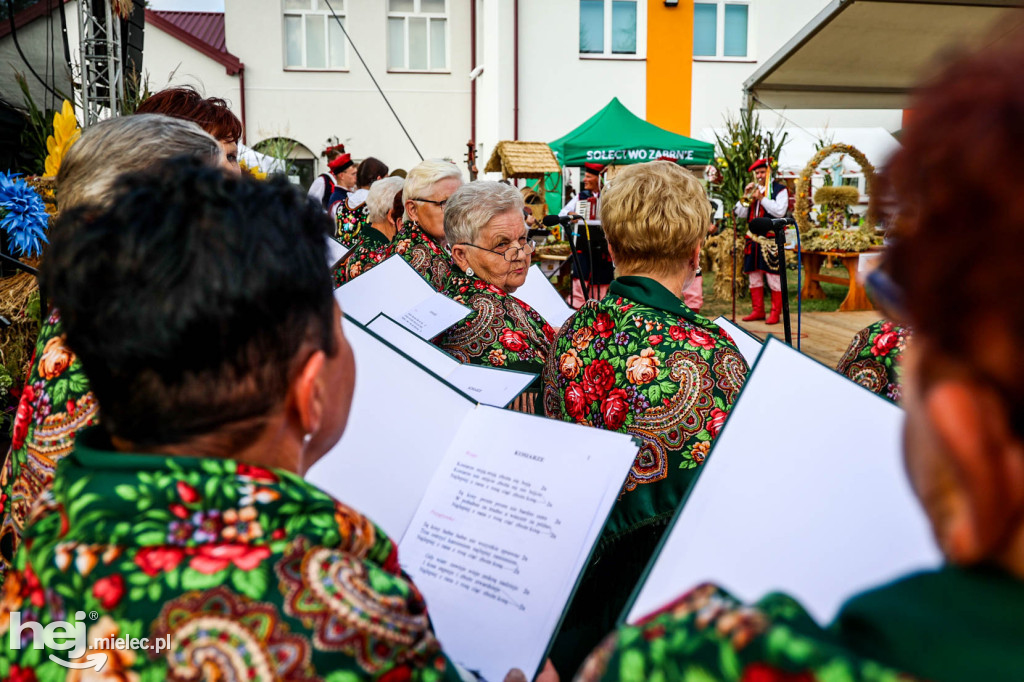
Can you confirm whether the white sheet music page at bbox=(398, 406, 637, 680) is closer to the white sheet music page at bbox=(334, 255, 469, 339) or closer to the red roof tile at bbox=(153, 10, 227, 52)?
the white sheet music page at bbox=(334, 255, 469, 339)

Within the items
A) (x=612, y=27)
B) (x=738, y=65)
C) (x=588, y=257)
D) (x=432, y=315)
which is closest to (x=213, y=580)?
(x=432, y=315)

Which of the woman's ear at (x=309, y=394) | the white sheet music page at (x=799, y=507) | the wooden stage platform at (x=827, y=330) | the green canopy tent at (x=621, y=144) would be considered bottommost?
the wooden stage platform at (x=827, y=330)

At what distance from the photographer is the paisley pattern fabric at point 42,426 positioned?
1.30m

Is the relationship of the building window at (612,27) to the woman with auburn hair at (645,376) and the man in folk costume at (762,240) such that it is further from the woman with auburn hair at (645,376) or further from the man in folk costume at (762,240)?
the woman with auburn hair at (645,376)

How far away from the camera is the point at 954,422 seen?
19.8 inches

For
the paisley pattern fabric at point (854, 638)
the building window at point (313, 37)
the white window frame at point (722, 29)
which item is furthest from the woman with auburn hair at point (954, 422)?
the building window at point (313, 37)

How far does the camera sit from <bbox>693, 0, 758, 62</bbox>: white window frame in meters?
15.9

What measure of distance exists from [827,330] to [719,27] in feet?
34.2

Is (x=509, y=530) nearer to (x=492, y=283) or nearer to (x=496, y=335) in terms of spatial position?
(x=496, y=335)

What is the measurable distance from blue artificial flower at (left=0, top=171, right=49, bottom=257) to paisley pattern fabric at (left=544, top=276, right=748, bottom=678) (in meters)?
2.11

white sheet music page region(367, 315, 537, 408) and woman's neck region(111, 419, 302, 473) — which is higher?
woman's neck region(111, 419, 302, 473)

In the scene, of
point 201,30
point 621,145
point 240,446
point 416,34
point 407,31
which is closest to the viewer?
point 240,446

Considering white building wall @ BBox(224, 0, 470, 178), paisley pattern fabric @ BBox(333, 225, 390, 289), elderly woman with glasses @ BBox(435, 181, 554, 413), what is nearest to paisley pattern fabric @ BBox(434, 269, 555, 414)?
elderly woman with glasses @ BBox(435, 181, 554, 413)

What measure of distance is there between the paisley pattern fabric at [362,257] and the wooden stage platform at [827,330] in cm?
322
